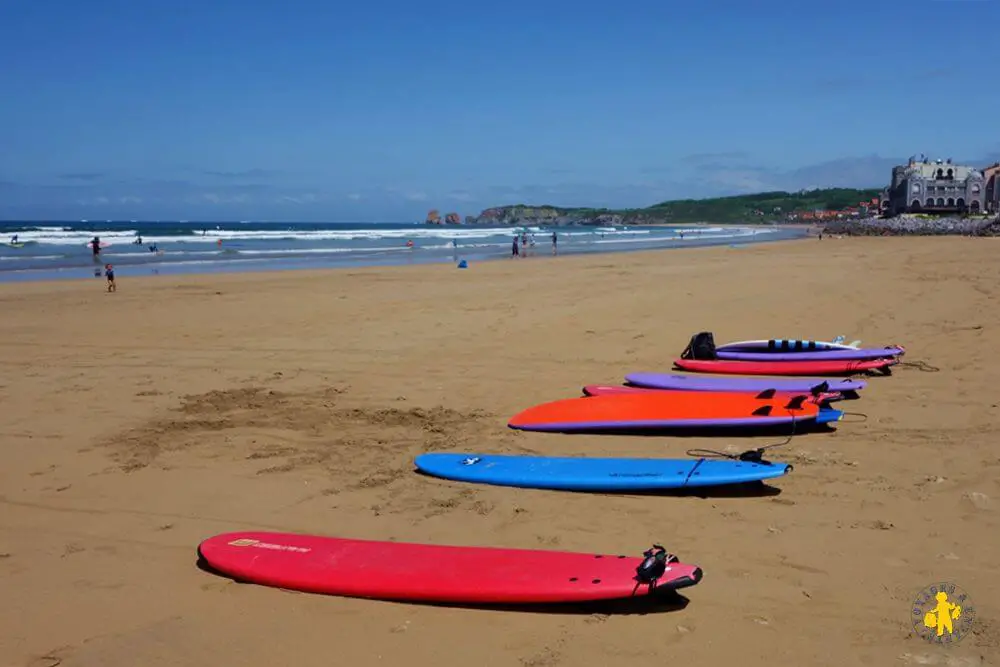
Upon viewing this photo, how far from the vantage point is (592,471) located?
4277 millimetres

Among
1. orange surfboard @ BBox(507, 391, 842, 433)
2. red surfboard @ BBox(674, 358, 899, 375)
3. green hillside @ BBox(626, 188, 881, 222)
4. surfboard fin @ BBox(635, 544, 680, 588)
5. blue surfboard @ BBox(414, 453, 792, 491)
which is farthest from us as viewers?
green hillside @ BBox(626, 188, 881, 222)

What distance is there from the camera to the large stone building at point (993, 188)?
258ft

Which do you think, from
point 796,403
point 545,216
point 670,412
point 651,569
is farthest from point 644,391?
point 545,216

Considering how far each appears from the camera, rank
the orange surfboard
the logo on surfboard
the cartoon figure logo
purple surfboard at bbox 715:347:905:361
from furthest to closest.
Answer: purple surfboard at bbox 715:347:905:361 < the orange surfboard < the logo on surfboard < the cartoon figure logo

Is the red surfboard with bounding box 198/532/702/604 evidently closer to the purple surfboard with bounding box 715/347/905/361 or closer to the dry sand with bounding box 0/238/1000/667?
the dry sand with bounding box 0/238/1000/667

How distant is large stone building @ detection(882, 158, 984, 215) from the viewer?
259 ft

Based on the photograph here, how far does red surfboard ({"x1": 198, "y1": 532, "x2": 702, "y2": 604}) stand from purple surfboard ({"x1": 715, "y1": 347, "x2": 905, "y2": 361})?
4968 mm

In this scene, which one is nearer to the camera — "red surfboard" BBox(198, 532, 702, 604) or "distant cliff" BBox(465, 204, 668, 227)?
"red surfboard" BBox(198, 532, 702, 604)

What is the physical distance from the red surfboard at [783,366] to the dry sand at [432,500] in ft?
1.08

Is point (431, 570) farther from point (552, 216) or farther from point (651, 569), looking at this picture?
point (552, 216)

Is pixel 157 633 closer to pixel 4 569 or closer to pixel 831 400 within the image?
pixel 4 569

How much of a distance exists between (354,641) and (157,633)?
795mm

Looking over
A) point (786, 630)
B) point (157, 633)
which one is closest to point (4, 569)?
point (157, 633)

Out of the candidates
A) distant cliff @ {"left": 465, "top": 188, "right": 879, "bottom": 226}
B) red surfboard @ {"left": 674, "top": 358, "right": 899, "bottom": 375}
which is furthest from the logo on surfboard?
distant cliff @ {"left": 465, "top": 188, "right": 879, "bottom": 226}
